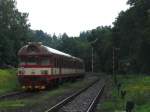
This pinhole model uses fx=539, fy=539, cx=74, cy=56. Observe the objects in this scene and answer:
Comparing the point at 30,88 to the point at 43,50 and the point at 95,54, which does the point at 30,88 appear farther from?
the point at 95,54

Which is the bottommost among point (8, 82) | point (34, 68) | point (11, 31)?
point (8, 82)

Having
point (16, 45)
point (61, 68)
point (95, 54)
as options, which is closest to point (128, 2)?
point (16, 45)

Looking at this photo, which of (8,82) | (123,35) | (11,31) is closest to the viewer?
(8,82)

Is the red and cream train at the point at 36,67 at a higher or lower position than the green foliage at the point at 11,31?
lower

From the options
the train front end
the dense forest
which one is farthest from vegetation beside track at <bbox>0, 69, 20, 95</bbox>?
→ the dense forest

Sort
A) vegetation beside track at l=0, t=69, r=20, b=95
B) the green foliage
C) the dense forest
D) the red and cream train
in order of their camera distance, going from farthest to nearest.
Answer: the green foliage, the dense forest, vegetation beside track at l=0, t=69, r=20, b=95, the red and cream train

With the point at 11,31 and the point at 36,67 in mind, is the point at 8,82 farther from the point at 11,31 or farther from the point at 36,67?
the point at 11,31

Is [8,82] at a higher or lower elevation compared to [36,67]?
lower

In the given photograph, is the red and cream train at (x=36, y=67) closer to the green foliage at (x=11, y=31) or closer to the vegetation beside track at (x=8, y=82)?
the vegetation beside track at (x=8, y=82)

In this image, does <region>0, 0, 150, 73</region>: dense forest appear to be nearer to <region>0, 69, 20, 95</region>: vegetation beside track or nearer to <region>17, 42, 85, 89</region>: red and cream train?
<region>0, 69, 20, 95</region>: vegetation beside track

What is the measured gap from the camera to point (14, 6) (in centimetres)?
9900

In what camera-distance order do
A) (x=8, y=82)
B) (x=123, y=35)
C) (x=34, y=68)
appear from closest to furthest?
(x=34, y=68), (x=8, y=82), (x=123, y=35)

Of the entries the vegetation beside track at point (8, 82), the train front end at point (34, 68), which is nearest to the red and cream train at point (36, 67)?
the train front end at point (34, 68)

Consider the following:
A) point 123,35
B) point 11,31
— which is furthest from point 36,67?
point 11,31
